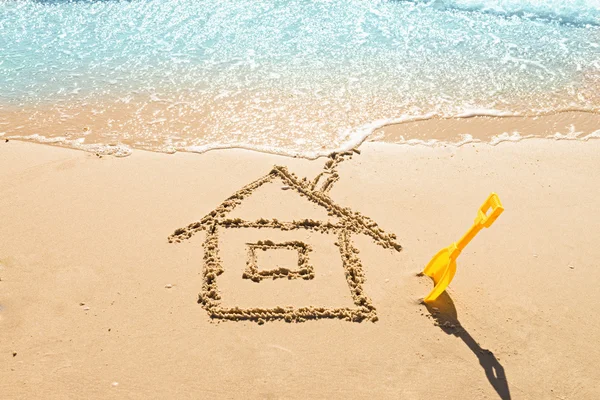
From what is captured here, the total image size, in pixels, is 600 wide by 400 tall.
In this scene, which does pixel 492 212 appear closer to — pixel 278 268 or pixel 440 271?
pixel 440 271

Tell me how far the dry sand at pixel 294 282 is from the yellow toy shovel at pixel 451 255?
0.13m

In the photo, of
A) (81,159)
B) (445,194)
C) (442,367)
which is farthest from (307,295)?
(81,159)

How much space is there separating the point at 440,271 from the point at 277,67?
165 inches

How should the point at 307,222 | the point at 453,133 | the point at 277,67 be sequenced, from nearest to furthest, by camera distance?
the point at 307,222
the point at 453,133
the point at 277,67

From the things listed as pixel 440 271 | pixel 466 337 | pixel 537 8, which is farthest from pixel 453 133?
pixel 537 8

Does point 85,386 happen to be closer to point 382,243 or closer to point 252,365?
point 252,365

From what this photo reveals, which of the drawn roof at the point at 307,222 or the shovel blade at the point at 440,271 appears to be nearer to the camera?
the shovel blade at the point at 440,271

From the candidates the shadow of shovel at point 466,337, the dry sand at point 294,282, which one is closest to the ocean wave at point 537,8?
the dry sand at point 294,282

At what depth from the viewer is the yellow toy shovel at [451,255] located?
331cm

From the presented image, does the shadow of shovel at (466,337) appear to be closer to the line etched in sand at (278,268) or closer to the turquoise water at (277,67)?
the line etched in sand at (278,268)

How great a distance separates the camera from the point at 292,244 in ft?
13.7

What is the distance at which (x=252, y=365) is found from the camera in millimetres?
3244

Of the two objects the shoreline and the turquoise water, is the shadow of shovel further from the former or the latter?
the turquoise water

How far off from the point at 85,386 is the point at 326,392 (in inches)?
56.7
